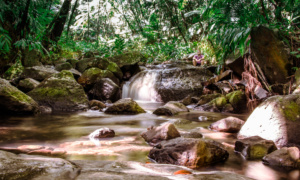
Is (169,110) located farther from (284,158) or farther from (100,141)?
(284,158)

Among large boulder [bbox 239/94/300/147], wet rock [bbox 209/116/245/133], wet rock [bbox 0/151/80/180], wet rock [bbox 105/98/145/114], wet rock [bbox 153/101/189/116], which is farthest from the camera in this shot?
wet rock [bbox 105/98/145/114]

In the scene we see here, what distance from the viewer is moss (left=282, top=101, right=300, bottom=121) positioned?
236cm

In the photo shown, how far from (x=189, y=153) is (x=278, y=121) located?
1320 mm

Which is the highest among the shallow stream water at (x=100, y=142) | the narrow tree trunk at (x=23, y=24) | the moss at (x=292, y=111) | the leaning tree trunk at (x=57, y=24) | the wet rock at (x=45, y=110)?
the leaning tree trunk at (x=57, y=24)

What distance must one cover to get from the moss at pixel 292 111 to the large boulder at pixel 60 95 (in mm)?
4693

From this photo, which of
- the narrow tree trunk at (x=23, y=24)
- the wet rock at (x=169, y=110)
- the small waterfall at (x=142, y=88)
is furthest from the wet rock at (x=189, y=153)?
the small waterfall at (x=142, y=88)

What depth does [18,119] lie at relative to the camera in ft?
13.1

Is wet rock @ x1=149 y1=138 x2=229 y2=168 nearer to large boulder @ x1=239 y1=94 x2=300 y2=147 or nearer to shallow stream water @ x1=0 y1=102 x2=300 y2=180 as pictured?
shallow stream water @ x1=0 y1=102 x2=300 y2=180

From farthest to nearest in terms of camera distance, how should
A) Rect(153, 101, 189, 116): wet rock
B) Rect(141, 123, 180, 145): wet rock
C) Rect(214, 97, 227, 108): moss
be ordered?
1. Rect(214, 97, 227, 108): moss
2. Rect(153, 101, 189, 116): wet rock
3. Rect(141, 123, 180, 145): wet rock

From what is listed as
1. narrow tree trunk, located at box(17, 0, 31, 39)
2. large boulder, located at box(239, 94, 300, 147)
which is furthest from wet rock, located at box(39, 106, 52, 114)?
large boulder, located at box(239, 94, 300, 147)

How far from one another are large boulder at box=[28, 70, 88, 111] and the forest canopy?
1032 mm

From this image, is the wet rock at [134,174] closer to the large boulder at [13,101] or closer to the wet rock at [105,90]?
the large boulder at [13,101]

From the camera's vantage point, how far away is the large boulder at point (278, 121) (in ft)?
7.50

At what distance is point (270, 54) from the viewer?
4898 mm
